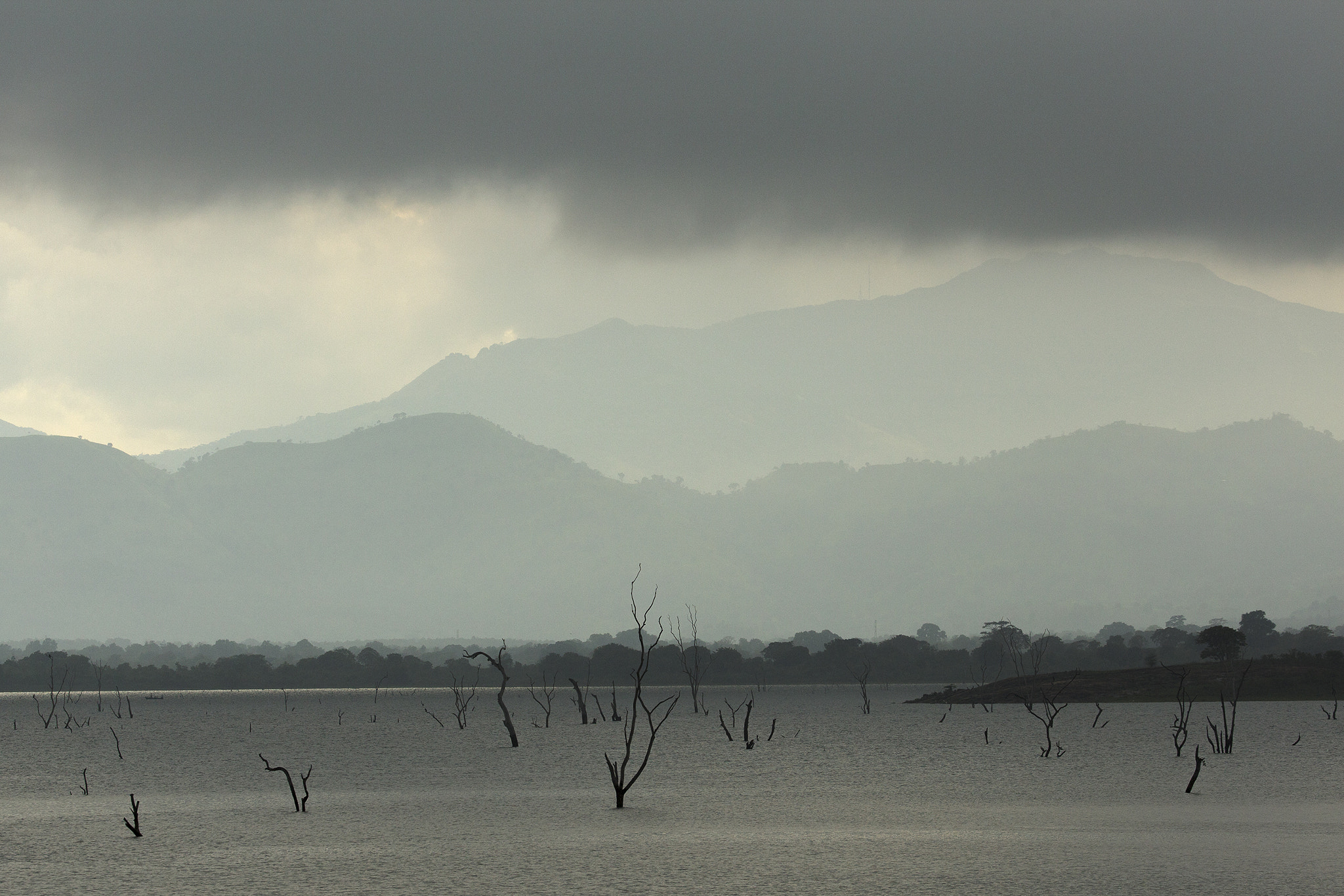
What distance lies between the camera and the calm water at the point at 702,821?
101 feet

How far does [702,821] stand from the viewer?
41.5 m

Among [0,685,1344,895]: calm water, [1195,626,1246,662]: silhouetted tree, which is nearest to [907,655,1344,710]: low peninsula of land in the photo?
[1195,626,1246,662]: silhouetted tree

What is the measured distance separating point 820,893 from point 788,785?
85.0ft

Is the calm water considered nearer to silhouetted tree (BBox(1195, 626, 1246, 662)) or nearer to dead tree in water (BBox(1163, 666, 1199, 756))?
dead tree in water (BBox(1163, 666, 1199, 756))

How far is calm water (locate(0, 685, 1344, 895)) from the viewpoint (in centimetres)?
3070

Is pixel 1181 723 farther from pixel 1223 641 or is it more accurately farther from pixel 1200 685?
pixel 1223 641

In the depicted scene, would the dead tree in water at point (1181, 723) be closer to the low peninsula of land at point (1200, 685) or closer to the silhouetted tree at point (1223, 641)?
the low peninsula of land at point (1200, 685)

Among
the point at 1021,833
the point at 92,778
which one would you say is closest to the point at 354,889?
the point at 1021,833

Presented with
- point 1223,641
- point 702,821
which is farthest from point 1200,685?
point 702,821

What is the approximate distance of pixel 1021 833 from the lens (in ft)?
122

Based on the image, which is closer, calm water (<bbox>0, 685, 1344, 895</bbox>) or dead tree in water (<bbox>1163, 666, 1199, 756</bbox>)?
calm water (<bbox>0, 685, 1344, 895</bbox>)

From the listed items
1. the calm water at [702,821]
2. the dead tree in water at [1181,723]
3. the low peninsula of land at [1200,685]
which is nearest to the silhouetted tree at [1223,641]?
the low peninsula of land at [1200,685]

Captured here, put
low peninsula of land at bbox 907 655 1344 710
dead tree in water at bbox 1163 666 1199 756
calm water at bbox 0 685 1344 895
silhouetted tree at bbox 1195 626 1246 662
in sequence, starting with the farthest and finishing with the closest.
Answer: silhouetted tree at bbox 1195 626 1246 662, low peninsula of land at bbox 907 655 1344 710, dead tree in water at bbox 1163 666 1199 756, calm water at bbox 0 685 1344 895

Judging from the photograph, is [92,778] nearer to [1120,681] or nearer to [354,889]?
[354,889]
